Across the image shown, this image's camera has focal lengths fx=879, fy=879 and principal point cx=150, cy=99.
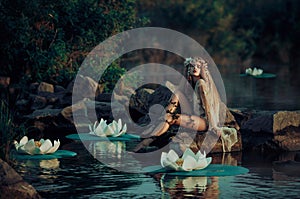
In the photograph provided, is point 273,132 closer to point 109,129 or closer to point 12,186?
point 109,129

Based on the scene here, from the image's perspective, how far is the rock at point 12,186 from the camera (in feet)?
32.0

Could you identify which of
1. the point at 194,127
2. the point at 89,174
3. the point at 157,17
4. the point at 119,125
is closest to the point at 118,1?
the point at 119,125

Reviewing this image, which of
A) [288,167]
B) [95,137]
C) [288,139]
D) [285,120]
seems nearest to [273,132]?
[288,139]

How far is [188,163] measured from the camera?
11.9 metres

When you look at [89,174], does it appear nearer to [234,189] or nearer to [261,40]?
[234,189]

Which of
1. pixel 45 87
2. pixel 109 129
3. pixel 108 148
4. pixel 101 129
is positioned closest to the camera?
pixel 108 148

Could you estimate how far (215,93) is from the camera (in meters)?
14.4

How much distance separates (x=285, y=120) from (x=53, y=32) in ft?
27.5

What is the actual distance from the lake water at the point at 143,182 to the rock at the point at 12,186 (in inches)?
20.1

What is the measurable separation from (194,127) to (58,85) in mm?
9290

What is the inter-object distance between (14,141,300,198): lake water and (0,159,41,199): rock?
20.1 inches

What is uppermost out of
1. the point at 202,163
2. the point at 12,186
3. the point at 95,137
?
the point at 95,137

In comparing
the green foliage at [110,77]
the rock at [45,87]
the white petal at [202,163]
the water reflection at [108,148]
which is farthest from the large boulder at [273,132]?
the green foliage at [110,77]

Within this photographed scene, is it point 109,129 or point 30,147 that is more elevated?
point 109,129
